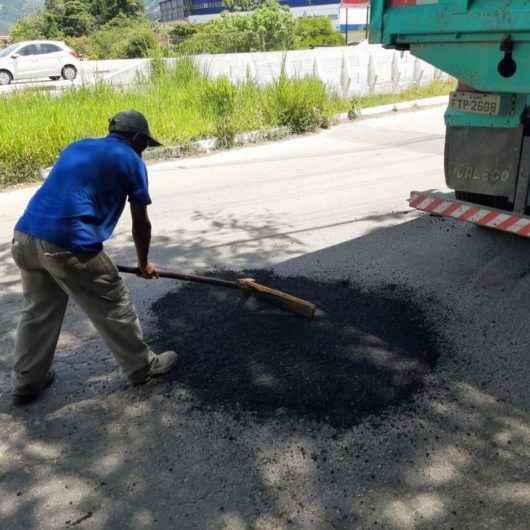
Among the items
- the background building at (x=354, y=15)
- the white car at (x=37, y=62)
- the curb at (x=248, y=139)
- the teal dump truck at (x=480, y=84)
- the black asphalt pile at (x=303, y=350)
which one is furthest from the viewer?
the white car at (x=37, y=62)

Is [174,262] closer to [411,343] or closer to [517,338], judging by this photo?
[411,343]

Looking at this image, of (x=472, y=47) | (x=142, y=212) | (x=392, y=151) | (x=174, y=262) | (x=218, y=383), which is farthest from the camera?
(x=392, y=151)

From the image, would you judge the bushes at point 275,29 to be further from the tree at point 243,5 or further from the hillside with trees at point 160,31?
the tree at point 243,5

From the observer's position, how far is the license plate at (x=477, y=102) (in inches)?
141

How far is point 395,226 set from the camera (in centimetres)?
579

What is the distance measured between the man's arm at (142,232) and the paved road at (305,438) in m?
0.69

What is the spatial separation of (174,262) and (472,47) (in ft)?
9.72

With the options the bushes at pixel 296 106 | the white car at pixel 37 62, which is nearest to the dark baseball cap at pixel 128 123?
the bushes at pixel 296 106

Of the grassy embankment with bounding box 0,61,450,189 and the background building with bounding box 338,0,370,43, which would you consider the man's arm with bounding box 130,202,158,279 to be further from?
the grassy embankment with bounding box 0,61,450,189

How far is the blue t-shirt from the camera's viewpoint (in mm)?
2752

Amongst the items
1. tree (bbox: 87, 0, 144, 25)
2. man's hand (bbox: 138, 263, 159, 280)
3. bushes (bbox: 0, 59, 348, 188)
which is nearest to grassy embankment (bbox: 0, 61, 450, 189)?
bushes (bbox: 0, 59, 348, 188)

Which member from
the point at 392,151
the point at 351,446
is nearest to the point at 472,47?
the point at 351,446

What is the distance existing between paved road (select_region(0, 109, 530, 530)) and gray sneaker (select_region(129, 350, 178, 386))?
0.23 feet

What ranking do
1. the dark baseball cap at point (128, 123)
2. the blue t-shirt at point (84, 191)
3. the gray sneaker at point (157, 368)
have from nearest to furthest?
1. the blue t-shirt at point (84, 191)
2. the dark baseball cap at point (128, 123)
3. the gray sneaker at point (157, 368)
